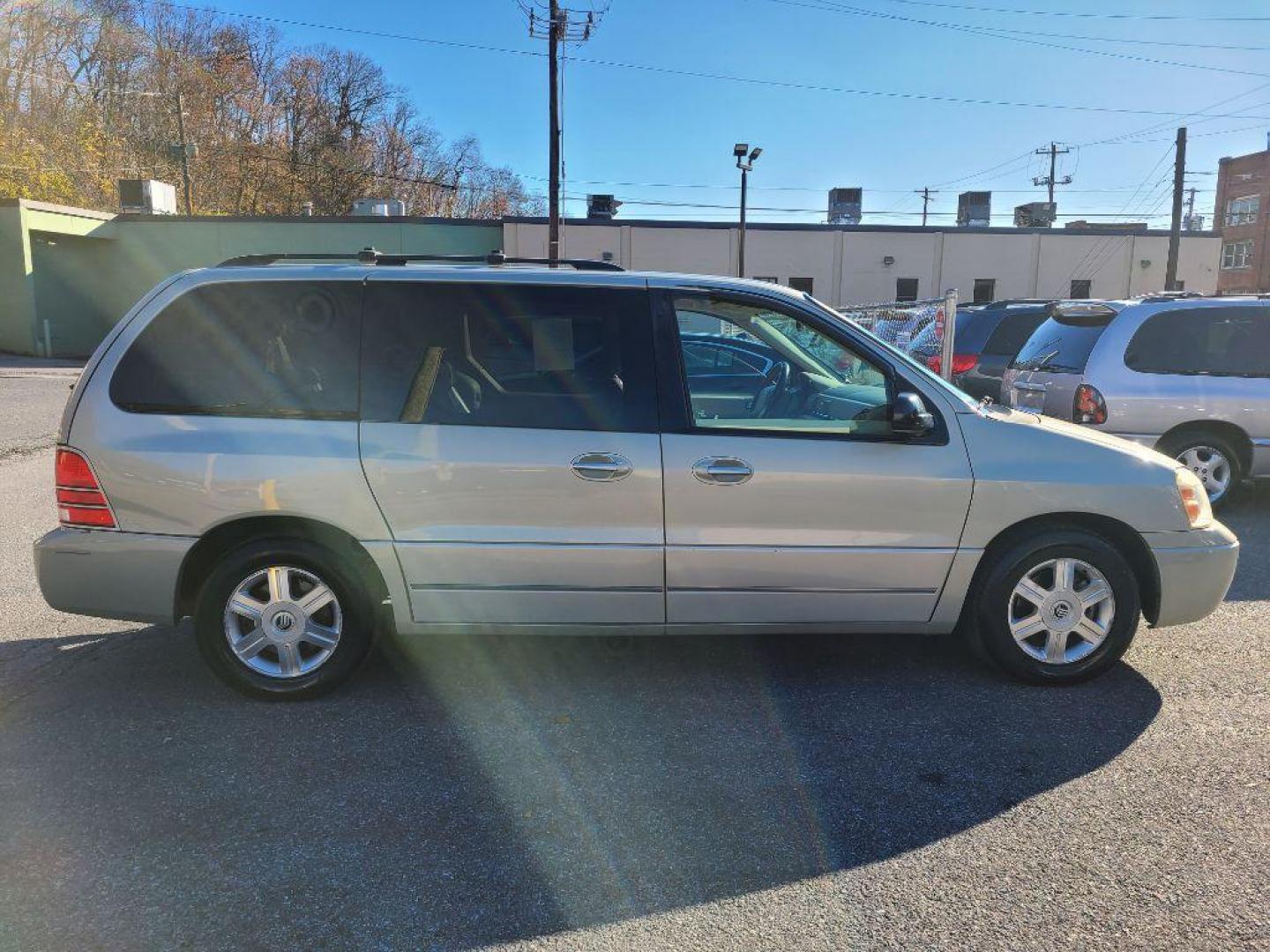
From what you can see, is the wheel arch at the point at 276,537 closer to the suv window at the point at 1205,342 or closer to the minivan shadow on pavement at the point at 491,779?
the minivan shadow on pavement at the point at 491,779

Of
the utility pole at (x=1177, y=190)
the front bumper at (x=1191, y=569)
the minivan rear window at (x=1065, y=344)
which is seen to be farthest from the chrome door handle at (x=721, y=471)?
the utility pole at (x=1177, y=190)

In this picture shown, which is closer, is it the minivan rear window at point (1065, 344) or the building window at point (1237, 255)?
the minivan rear window at point (1065, 344)

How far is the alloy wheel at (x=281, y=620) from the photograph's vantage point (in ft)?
12.8

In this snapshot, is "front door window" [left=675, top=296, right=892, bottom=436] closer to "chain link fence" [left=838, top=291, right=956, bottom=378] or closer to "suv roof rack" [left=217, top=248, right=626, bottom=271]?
"suv roof rack" [left=217, top=248, right=626, bottom=271]

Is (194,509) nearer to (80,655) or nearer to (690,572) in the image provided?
(80,655)

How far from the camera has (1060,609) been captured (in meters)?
4.08

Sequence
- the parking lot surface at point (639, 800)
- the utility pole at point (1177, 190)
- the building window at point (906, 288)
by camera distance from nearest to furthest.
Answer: the parking lot surface at point (639, 800) < the utility pole at point (1177, 190) < the building window at point (906, 288)

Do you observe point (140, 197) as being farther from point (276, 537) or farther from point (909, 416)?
point (909, 416)

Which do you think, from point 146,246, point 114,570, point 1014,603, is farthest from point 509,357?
point 146,246

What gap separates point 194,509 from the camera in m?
3.79

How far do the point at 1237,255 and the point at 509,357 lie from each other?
66.7 m

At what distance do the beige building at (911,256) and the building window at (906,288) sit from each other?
0.05 metres

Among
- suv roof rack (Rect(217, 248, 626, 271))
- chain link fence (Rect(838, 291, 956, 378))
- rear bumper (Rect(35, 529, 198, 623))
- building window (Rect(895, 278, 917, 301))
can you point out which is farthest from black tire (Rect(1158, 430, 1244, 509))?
building window (Rect(895, 278, 917, 301))

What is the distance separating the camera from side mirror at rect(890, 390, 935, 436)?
3.76m
